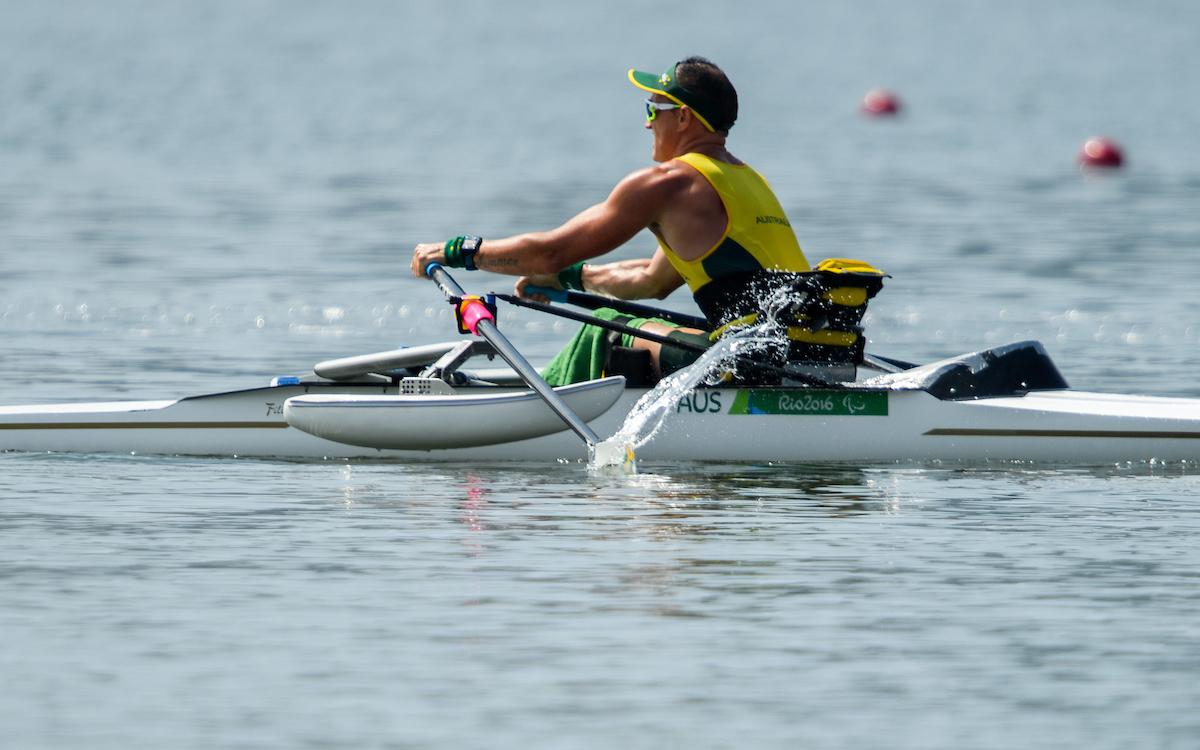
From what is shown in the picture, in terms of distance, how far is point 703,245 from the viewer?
10.3m

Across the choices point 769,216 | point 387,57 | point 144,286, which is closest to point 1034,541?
point 769,216

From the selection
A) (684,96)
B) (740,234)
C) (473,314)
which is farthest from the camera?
(473,314)

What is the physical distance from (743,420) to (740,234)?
82 centimetres

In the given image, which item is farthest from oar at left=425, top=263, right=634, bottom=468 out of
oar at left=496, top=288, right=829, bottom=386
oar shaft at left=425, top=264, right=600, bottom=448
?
oar at left=496, top=288, right=829, bottom=386

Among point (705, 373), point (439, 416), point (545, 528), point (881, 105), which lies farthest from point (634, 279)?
point (881, 105)

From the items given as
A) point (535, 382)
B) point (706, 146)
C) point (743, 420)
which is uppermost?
point (706, 146)

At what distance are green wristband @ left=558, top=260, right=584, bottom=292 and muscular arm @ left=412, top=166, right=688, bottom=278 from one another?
11.3 inches

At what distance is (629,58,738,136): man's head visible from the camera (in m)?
10.4

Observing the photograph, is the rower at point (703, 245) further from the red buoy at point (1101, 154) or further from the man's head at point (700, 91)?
the red buoy at point (1101, 154)

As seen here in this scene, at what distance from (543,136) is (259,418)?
36642 mm

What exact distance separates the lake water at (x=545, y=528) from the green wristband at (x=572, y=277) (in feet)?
2.90

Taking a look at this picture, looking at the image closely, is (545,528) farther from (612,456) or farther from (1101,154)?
(1101,154)

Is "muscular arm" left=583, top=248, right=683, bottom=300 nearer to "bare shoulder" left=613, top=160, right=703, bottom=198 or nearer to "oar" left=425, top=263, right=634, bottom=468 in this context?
"oar" left=425, top=263, right=634, bottom=468

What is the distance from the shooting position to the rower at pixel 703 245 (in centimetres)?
1027
